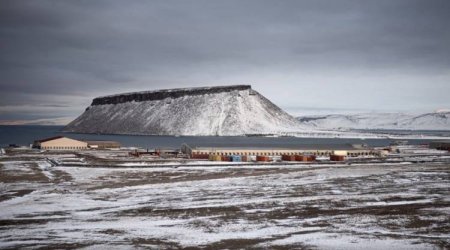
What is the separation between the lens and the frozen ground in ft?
67.5

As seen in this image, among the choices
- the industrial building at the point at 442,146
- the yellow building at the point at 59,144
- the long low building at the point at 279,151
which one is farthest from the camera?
the yellow building at the point at 59,144

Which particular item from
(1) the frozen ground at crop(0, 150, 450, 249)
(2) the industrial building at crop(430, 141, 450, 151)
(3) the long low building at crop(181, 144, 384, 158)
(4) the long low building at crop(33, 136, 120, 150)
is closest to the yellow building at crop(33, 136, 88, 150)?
(4) the long low building at crop(33, 136, 120, 150)

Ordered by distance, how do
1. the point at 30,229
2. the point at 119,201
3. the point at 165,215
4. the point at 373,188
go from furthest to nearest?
1. the point at 373,188
2. the point at 119,201
3. the point at 165,215
4. the point at 30,229

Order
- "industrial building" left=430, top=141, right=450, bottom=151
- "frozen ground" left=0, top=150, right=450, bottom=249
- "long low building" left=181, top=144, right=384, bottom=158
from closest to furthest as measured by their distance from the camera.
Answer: "frozen ground" left=0, top=150, right=450, bottom=249 → "long low building" left=181, top=144, right=384, bottom=158 → "industrial building" left=430, top=141, right=450, bottom=151

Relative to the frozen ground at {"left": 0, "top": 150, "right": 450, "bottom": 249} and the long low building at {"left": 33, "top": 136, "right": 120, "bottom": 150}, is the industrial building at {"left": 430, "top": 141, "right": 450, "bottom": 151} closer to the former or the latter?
the frozen ground at {"left": 0, "top": 150, "right": 450, "bottom": 249}

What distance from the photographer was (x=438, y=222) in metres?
23.7

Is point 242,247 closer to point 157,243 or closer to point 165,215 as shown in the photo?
point 157,243

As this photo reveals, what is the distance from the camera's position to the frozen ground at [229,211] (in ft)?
67.5

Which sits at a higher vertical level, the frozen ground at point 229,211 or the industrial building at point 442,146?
the industrial building at point 442,146

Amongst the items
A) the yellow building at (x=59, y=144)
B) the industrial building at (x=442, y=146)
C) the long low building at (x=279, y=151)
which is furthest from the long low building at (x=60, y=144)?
the industrial building at (x=442, y=146)

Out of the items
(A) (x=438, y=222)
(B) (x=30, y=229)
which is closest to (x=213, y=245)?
(B) (x=30, y=229)

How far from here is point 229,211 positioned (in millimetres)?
27766

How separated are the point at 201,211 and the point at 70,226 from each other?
24.9 feet

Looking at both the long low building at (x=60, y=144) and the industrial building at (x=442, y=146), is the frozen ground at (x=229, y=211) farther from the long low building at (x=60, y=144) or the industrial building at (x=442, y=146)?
the industrial building at (x=442, y=146)
